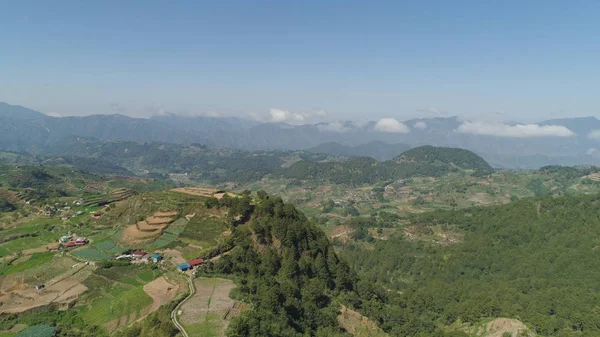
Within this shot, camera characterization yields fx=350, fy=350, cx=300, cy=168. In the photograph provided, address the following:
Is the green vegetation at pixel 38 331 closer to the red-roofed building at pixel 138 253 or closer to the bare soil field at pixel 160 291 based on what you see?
the bare soil field at pixel 160 291

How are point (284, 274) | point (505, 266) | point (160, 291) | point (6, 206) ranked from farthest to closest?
point (6, 206) < point (505, 266) < point (284, 274) < point (160, 291)

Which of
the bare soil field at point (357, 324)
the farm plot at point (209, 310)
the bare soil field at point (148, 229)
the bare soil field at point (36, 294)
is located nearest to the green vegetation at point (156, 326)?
the farm plot at point (209, 310)

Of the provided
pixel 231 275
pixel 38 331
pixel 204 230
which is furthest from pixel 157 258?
pixel 38 331

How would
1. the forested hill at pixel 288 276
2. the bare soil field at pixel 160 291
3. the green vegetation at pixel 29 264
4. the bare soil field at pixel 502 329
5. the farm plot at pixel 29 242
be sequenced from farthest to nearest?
the farm plot at pixel 29 242 < the green vegetation at pixel 29 264 < the bare soil field at pixel 502 329 < the bare soil field at pixel 160 291 < the forested hill at pixel 288 276

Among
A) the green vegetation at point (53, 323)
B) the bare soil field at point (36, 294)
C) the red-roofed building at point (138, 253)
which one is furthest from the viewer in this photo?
the red-roofed building at point (138, 253)

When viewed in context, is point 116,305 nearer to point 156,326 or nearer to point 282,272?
point 156,326

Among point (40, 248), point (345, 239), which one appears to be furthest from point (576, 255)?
point (40, 248)
